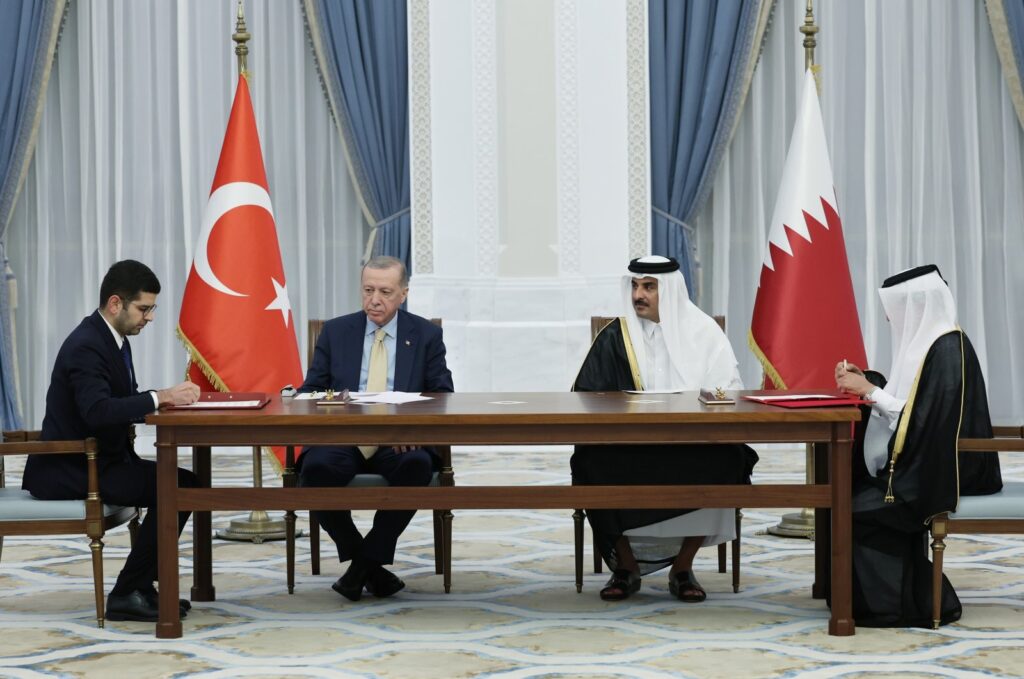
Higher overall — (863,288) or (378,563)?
(863,288)

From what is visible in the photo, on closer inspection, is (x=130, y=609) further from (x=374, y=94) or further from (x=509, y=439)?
(x=374, y=94)

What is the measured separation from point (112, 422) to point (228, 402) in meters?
0.35

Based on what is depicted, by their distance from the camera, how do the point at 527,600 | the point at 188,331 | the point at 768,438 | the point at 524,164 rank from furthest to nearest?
1. the point at 524,164
2. the point at 188,331
3. the point at 527,600
4. the point at 768,438

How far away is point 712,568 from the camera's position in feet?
16.4

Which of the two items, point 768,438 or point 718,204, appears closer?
point 768,438

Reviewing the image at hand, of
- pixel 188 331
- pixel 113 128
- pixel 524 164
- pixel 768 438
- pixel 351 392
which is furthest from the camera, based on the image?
pixel 113 128

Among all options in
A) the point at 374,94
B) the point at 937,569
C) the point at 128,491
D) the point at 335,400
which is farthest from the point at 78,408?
the point at 374,94

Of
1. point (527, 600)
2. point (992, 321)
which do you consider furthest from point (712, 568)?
point (992, 321)

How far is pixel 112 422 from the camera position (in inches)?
158

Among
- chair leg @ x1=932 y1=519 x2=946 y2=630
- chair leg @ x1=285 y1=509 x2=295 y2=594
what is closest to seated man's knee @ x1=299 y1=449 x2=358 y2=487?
chair leg @ x1=285 y1=509 x2=295 y2=594

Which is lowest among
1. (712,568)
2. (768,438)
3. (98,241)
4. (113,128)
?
(712,568)

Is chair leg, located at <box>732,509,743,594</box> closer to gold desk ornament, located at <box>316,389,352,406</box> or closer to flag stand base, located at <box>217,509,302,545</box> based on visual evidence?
gold desk ornament, located at <box>316,389,352,406</box>

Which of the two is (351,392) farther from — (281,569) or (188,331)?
(188,331)

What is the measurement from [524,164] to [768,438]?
428 cm
